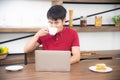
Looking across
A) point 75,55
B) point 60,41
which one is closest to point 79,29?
point 60,41

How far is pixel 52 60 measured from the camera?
1699 millimetres

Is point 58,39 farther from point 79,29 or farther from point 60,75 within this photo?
point 79,29

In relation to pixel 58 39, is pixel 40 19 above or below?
above

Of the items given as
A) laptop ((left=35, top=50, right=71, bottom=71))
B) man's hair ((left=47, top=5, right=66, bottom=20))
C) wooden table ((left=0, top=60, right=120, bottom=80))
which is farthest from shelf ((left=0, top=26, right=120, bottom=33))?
laptop ((left=35, top=50, right=71, bottom=71))

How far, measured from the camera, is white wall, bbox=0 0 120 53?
3.24 meters

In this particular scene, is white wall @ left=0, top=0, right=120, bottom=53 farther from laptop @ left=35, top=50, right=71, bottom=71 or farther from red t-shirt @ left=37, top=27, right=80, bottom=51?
laptop @ left=35, top=50, right=71, bottom=71

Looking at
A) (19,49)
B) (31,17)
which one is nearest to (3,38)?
(19,49)

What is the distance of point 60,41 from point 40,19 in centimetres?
120

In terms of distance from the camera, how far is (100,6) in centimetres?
361

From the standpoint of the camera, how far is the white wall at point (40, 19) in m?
3.24

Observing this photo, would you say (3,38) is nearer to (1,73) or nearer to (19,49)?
(19,49)

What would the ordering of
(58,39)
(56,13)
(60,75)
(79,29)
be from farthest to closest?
1. (79,29)
2. (58,39)
3. (56,13)
4. (60,75)

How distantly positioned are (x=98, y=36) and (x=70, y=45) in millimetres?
1491

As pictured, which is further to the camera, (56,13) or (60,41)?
(60,41)
